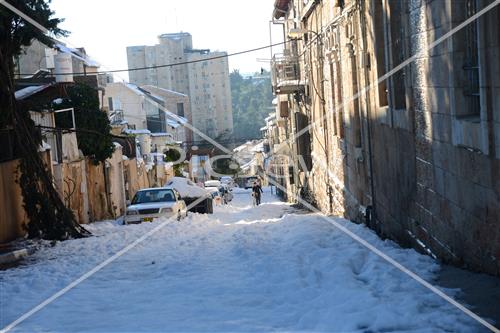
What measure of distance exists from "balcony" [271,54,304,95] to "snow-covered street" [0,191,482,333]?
17803 mm

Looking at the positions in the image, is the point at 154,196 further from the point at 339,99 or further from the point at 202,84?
the point at 202,84

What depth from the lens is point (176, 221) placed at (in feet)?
75.4

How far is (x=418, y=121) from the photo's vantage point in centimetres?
1143

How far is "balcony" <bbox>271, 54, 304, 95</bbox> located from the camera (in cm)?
3338

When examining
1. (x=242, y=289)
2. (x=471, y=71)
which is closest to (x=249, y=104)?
(x=242, y=289)

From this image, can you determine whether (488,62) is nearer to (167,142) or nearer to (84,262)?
(84,262)

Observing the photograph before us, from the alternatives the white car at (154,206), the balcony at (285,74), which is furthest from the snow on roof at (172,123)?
the white car at (154,206)

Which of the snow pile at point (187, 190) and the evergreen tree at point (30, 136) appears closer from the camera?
the evergreen tree at point (30, 136)

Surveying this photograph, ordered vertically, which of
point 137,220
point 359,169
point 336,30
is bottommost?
point 137,220

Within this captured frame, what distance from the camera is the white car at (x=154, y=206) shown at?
24.4 m

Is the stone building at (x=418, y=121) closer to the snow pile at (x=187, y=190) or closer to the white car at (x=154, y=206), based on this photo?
the white car at (x=154, y=206)

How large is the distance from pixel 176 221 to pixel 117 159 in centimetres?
1504

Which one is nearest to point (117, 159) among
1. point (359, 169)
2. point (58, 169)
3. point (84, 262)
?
point (58, 169)

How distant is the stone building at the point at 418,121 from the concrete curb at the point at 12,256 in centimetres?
706
